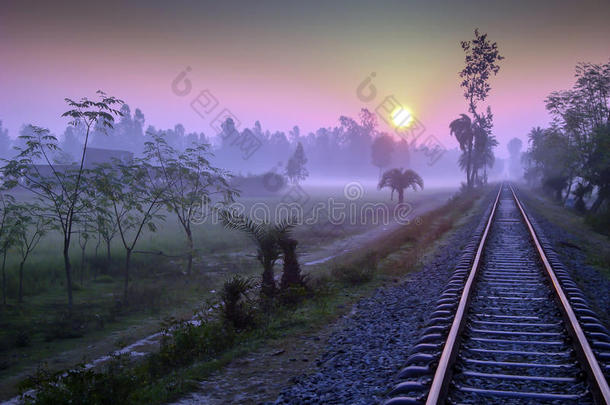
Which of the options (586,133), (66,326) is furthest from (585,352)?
(586,133)

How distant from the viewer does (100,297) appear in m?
15.7

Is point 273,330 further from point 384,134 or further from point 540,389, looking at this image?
point 384,134

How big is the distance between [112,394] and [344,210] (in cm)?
4141

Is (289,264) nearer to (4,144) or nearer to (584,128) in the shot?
(584,128)

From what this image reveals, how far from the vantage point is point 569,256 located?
43.7ft

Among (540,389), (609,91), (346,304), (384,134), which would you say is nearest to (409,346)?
(540,389)

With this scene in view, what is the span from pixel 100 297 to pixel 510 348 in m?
14.7

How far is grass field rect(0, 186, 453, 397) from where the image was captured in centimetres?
1098

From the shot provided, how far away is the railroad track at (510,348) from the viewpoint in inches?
173

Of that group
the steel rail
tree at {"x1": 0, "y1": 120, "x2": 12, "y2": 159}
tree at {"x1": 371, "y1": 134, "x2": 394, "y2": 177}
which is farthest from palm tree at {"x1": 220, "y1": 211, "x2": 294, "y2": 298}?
tree at {"x1": 0, "y1": 120, "x2": 12, "y2": 159}

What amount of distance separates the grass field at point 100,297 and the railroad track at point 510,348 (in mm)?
6501

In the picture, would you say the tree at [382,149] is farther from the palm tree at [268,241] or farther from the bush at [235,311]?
the bush at [235,311]

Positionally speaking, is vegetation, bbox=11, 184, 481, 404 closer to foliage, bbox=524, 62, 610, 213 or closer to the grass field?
the grass field

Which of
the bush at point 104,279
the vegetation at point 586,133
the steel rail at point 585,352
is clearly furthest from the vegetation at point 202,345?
the vegetation at point 586,133
